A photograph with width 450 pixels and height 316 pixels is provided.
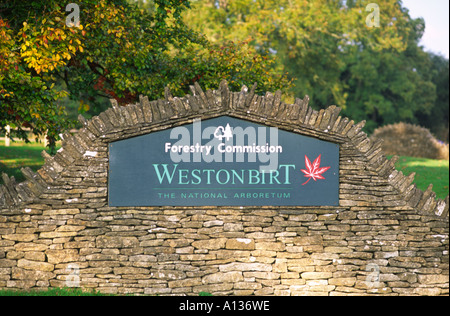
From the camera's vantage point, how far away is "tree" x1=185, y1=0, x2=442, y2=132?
29.9m

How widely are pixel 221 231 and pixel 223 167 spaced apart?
1050 mm

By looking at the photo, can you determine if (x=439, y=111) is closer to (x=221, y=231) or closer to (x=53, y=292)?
(x=221, y=231)

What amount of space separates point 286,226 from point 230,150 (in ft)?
5.11

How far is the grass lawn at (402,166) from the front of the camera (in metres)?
17.5

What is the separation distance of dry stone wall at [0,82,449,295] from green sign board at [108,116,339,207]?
152mm

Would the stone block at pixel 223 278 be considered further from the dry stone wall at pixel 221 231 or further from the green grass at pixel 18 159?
the green grass at pixel 18 159

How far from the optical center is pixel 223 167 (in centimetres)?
929

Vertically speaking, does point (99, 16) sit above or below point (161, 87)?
above

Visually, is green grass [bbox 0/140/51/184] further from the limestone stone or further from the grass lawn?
the limestone stone

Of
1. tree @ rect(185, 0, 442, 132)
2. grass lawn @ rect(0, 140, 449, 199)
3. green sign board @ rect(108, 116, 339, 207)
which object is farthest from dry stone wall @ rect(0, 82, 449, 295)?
tree @ rect(185, 0, 442, 132)

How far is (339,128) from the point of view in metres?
9.39

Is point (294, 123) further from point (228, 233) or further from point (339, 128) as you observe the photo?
point (228, 233)

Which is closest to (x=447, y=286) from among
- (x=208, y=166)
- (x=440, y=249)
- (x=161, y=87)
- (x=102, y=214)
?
(x=440, y=249)

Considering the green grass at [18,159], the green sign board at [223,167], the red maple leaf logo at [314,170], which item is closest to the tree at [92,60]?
the green grass at [18,159]
